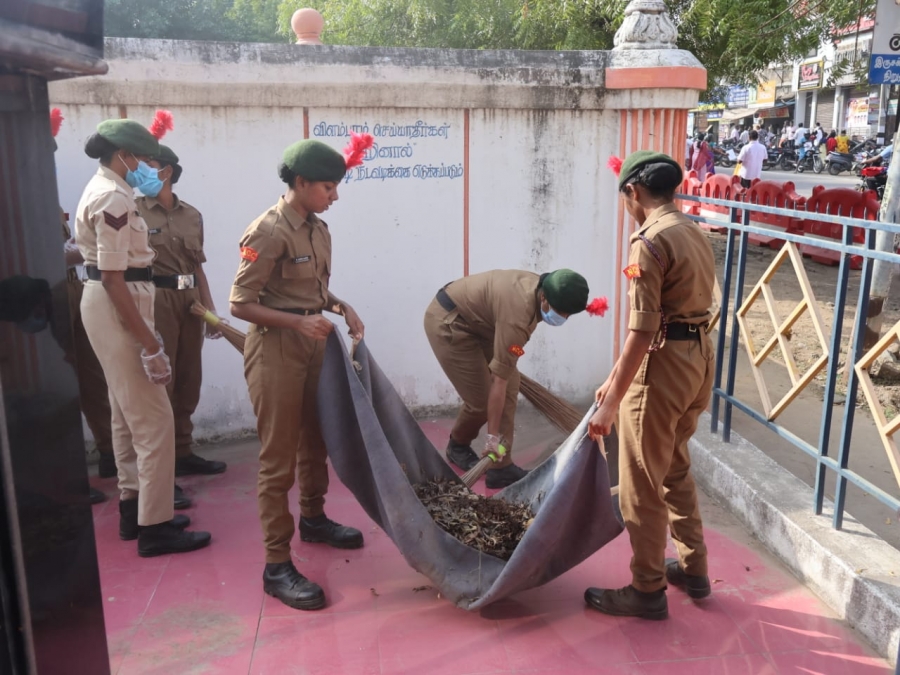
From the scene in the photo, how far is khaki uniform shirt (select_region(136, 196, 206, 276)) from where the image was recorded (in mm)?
3959

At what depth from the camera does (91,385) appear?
4164 mm

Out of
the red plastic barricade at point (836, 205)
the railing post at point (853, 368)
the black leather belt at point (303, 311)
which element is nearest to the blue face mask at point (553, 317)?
the black leather belt at point (303, 311)

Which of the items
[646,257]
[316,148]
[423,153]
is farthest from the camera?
[423,153]

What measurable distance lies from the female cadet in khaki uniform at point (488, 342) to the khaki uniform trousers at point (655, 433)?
0.82 metres

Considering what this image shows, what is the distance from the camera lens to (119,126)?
3.12 meters

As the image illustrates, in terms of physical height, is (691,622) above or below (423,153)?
below

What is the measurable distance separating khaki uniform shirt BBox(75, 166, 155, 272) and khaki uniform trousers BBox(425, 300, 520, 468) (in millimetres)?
1594

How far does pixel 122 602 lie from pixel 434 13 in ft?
30.9

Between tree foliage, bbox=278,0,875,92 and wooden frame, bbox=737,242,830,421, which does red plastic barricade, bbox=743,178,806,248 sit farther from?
wooden frame, bbox=737,242,830,421

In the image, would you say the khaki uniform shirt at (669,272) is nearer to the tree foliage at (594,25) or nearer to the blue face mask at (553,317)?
the blue face mask at (553,317)

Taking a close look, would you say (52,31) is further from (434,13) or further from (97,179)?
(434,13)

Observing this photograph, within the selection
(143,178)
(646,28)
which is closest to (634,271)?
(143,178)

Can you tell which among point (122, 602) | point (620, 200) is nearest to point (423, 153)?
point (620, 200)

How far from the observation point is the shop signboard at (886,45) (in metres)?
5.45
